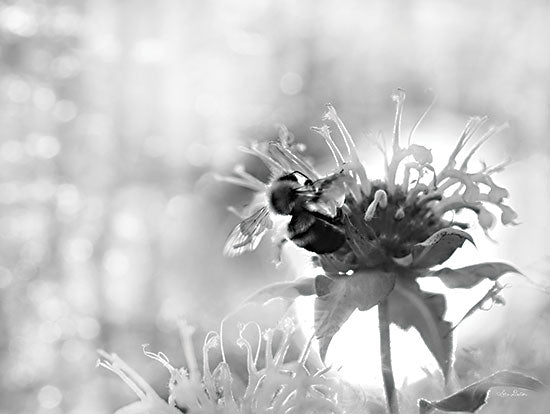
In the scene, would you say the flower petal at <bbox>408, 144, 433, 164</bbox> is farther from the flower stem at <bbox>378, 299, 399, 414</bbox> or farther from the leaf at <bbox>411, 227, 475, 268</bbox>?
the flower stem at <bbox>378, 299, 399, 414</bbox>

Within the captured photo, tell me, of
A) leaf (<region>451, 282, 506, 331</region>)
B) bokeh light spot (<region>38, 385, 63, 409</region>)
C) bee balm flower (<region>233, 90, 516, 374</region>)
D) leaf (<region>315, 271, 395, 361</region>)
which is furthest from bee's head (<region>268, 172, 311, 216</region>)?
bokeh light spot (<region>38, 385, 63, 409</region>)

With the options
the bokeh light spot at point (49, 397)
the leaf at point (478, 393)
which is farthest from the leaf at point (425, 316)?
the bokeh light spot at point (49, 397)

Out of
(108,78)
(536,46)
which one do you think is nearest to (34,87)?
(108,78)

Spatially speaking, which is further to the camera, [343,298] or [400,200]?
[400,200]

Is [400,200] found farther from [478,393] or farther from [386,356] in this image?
[478,393]

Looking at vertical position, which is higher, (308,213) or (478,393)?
(308,213)

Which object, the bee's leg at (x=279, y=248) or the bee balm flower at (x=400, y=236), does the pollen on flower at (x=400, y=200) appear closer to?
the bee balm flower at (x=400, y=236)

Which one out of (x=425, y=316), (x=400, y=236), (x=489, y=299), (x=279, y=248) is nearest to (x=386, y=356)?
(x=425, y=316)
